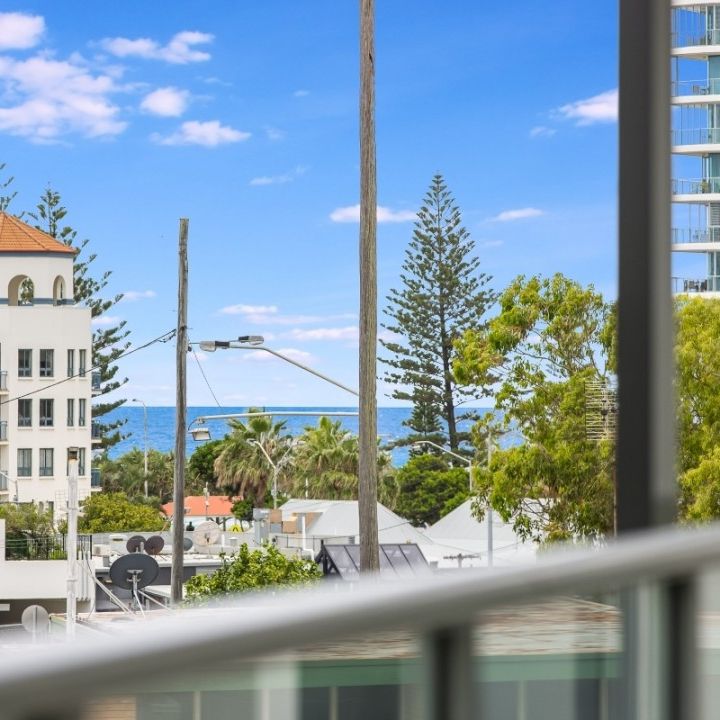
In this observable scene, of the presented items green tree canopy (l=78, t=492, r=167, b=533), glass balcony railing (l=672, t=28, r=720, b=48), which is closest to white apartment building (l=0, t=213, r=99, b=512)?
green tree canopy (l=78, t=492, r=167, b=533)

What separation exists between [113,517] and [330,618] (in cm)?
3146

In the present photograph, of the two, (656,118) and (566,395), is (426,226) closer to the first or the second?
(566,395)

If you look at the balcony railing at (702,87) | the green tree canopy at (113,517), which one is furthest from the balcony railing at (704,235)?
the green tree canopy at (113,517)

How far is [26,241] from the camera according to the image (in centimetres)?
3381

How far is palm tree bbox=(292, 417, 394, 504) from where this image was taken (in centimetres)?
3488

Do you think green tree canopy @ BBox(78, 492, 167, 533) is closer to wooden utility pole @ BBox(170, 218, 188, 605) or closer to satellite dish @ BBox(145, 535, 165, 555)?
satellite dish @ BBox(145, 535, 165, 555)

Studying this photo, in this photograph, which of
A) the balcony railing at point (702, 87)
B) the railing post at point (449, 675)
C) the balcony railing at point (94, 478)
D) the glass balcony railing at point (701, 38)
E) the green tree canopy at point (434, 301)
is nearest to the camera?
the railing post at point (449, 675)

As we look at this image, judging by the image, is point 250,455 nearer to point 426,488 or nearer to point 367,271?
point 426,488

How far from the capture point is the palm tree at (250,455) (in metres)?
39.7

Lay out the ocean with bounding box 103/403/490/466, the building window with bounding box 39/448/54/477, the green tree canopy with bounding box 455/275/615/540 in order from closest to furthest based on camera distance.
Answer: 1. the green tree canopy with bounding box 455/275/615/540
2. the building window with bounding box 39/448/54/477
3. the ocean with bounding box 103/403/490/466

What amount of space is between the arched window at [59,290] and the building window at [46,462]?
12.6ft

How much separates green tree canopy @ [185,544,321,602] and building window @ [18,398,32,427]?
23032 millimetres

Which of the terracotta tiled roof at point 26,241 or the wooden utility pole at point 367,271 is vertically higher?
the terracotta tiled roof at point 26,241

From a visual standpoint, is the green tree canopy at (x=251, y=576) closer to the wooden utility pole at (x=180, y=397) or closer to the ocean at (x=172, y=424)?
the wooden utility pole at (x=180, y=397)
